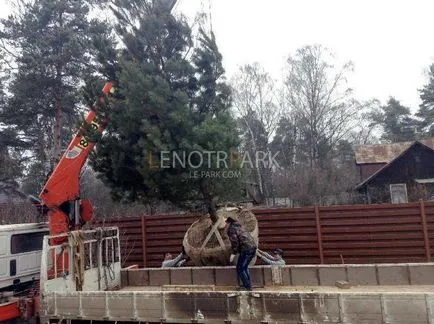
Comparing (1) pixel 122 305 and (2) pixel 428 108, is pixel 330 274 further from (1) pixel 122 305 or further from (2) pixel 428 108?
(2) pixel 428 108

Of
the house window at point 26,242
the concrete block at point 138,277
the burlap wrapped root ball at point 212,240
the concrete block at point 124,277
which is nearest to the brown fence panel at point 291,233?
the burlap wrapped root ball at point 212,240

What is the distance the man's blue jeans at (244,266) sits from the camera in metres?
7.08

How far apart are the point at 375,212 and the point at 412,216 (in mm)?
936

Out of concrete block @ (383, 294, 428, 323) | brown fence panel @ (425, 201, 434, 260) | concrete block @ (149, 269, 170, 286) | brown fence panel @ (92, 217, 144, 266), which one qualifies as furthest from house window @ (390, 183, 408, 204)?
concrete block @ (383, 294, 428, 323)

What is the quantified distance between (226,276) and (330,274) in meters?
2.02

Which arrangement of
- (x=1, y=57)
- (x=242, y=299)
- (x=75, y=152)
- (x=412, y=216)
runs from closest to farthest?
(x=242, y=299) → (x=75, y=152) → (x=412, y=216) → (x=1, y=57)

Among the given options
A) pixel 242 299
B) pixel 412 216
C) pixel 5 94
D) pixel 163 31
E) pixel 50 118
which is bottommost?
pixel 242 299

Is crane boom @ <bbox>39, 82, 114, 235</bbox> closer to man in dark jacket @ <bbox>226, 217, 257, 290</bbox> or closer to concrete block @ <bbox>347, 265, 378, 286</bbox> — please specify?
man in dark jacket @ <bbox>226, 217, 257, 290</bbox>

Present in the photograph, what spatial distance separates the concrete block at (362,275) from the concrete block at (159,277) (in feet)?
12.1

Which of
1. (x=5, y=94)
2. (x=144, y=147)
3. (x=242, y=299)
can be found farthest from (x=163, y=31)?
(x=5, y=94)

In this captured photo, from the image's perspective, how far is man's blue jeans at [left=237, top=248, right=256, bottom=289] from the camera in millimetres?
7078

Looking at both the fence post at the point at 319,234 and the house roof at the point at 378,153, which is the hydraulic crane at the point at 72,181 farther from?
the house roof at the point at 378,153

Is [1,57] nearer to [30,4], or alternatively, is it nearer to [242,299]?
[30,4]

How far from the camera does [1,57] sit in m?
20.6
